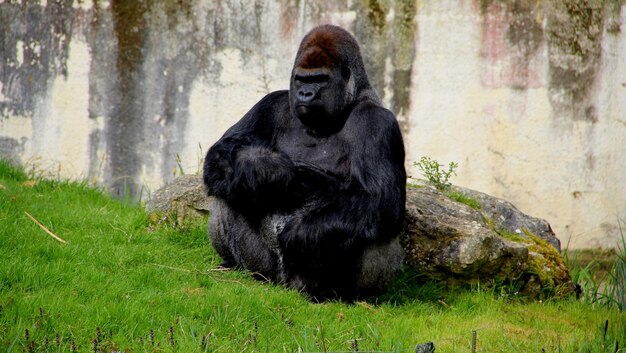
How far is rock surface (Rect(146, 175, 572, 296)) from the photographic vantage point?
4859 millimetres

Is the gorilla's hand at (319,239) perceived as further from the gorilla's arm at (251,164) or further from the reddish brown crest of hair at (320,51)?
the reddish brown crest of hair at (320,51)

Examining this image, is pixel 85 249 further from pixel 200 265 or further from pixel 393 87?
pixel 393 87

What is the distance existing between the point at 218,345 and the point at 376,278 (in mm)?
1198

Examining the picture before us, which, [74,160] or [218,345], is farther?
[74,160]

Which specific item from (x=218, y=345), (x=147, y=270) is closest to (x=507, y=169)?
(x=147, y=270)

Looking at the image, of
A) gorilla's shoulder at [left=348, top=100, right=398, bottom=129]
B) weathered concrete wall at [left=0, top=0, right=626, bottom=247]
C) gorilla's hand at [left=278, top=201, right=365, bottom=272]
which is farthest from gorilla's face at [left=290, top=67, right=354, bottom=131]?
weathered concrete wall at [left=0, top=0, right=626, bottom=247]

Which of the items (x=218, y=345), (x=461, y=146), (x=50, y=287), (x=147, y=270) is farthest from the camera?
(x=461, y=146)

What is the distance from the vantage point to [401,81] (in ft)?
23.5

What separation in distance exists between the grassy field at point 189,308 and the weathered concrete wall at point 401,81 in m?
1.74

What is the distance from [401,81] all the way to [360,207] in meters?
3.10

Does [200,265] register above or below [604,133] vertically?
below

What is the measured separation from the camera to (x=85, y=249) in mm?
4707

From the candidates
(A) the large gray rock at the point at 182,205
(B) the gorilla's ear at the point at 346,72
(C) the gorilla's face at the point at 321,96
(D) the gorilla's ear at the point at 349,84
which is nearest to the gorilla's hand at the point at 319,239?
(C) the gorilla's face at the point at 321,96

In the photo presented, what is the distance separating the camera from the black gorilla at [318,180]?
14.0 feet
